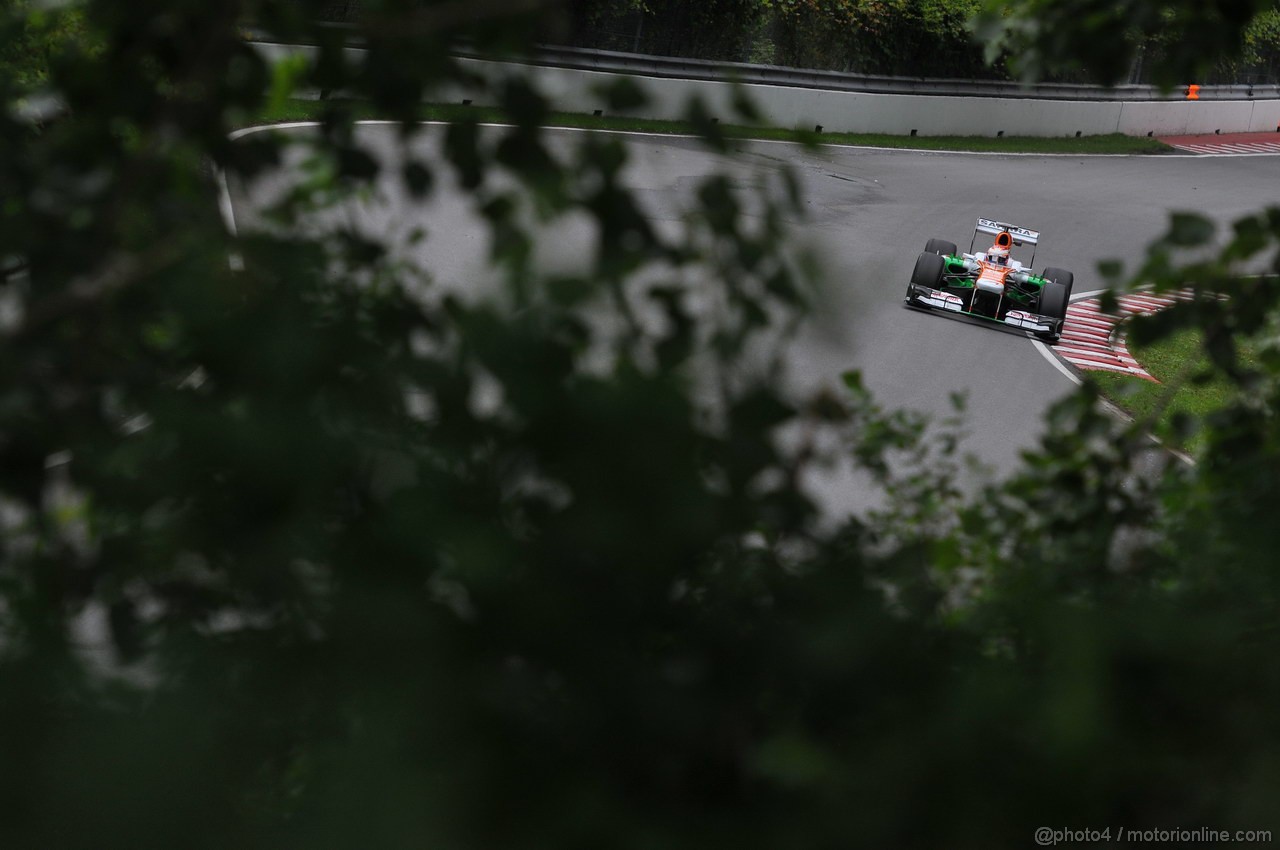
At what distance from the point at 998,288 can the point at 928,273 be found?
80cm

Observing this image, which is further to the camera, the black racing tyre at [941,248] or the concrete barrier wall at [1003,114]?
the concrete barrier wall at [1003,114]

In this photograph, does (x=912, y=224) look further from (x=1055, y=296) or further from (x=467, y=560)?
(x=467, y=560)

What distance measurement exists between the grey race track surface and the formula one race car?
226 millimetres

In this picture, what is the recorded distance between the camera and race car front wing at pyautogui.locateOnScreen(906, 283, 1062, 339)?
1312 cm

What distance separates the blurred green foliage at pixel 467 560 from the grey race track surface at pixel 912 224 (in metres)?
0.05

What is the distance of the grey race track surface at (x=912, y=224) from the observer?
1333mm

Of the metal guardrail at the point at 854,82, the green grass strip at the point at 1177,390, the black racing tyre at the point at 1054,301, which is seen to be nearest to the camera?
the green grass strip at the point at 1177,390

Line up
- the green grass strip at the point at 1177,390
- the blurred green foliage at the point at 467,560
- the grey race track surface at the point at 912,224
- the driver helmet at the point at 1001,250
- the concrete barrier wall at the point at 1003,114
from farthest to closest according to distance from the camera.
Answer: the concrete barrier wall at the point at 1003,114 → the driver helmet at the point at 1001,250 → the green grass strip at the point at 1177,390 → the grey race track surface at the point at 912,224 → the blurred green foliage at the point at 467,560

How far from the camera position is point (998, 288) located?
1312 cm

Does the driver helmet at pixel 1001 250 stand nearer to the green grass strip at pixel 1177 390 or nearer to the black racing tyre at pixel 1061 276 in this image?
the black racing tyre at pixel 1061 276

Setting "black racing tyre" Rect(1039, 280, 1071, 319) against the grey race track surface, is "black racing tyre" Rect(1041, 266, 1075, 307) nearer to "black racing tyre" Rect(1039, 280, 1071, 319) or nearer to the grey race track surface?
"black racing tyre" Rect(1039, 280, 1071, 319)

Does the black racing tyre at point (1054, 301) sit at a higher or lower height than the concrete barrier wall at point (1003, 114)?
lower

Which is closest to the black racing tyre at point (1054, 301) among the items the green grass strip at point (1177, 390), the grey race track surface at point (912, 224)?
the grey race track surface at point (912, 224)

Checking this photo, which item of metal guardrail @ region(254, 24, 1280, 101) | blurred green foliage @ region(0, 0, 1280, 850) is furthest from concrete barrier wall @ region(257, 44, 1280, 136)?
blurred green foliage @ region(0, 0, 1280, 850)
